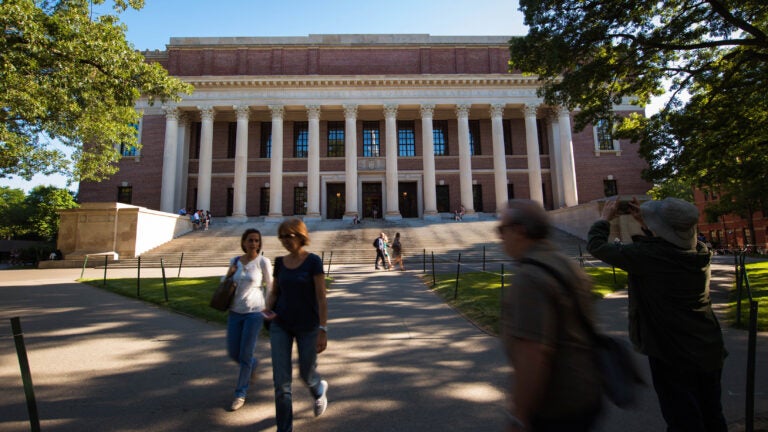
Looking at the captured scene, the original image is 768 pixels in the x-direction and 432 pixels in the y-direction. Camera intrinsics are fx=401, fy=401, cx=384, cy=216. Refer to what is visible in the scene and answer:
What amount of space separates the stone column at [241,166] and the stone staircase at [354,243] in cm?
153

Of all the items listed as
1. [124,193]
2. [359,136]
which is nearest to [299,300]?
[359,136]

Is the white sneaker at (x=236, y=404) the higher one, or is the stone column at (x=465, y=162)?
the stone column at (x=465, y=162)

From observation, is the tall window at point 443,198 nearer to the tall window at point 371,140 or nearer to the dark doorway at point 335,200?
the tall window at point 371,140

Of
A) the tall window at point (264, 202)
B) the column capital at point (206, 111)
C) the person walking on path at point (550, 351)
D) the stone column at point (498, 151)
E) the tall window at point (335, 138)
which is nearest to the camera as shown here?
the person walking on path at point (550, 351)

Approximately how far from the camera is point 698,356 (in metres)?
2.47

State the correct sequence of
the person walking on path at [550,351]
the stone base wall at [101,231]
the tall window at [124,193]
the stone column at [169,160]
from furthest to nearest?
the tall window at [124,193] → the stone column at [169,160] → the stone base wall at [101,231] → the person walking on path at [550,351]

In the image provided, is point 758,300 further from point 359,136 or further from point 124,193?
point 124,193

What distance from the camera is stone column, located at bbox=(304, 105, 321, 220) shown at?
32.3m

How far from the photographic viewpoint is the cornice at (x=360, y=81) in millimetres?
33062

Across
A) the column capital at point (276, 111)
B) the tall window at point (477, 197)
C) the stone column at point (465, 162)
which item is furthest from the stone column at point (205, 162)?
the tall window at point (477, 197)

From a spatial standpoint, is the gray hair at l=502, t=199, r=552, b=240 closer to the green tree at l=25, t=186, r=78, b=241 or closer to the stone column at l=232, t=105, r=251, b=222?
the stone column at l=232, t=105, r=251, b=222

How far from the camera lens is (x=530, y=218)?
2047 millimetres

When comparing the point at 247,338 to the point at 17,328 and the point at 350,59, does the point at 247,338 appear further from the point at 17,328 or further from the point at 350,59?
the point at 350,59

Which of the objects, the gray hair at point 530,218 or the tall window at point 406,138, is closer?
the gray hair at point 530,218
